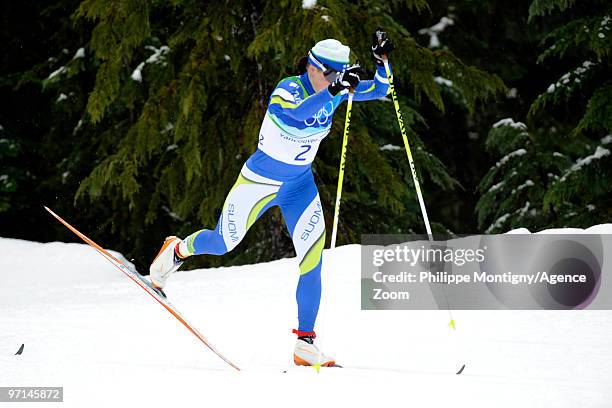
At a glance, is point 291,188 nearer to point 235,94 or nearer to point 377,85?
point 377,85

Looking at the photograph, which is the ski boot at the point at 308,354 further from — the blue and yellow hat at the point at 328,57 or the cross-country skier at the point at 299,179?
the blue and yellow hat at the point at 328,57

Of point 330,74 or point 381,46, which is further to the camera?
point 381,46

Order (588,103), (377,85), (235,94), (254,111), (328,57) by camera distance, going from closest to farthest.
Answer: (328,57)
(377,85)
(254,111)
(588,103)
(235,94)

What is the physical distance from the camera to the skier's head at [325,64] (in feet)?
16.6

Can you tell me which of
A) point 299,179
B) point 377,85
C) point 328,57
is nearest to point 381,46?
point 377,85

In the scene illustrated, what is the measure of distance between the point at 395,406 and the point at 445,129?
45.2 feet

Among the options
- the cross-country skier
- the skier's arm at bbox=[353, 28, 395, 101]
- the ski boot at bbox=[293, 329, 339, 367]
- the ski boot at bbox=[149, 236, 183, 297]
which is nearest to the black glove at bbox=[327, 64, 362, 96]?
the cross-country skier

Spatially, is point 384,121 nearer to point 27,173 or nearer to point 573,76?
point 573,76

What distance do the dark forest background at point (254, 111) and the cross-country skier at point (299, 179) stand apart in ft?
11.3

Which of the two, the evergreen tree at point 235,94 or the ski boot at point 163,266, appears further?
the evergreen tree at point 235,94

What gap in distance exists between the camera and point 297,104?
4.89 metres

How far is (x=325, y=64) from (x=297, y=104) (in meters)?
0.34

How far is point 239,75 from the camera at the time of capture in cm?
1018

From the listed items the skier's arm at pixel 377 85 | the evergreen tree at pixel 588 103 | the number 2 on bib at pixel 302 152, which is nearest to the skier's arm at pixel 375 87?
the skier's arm at pixel 377 85
